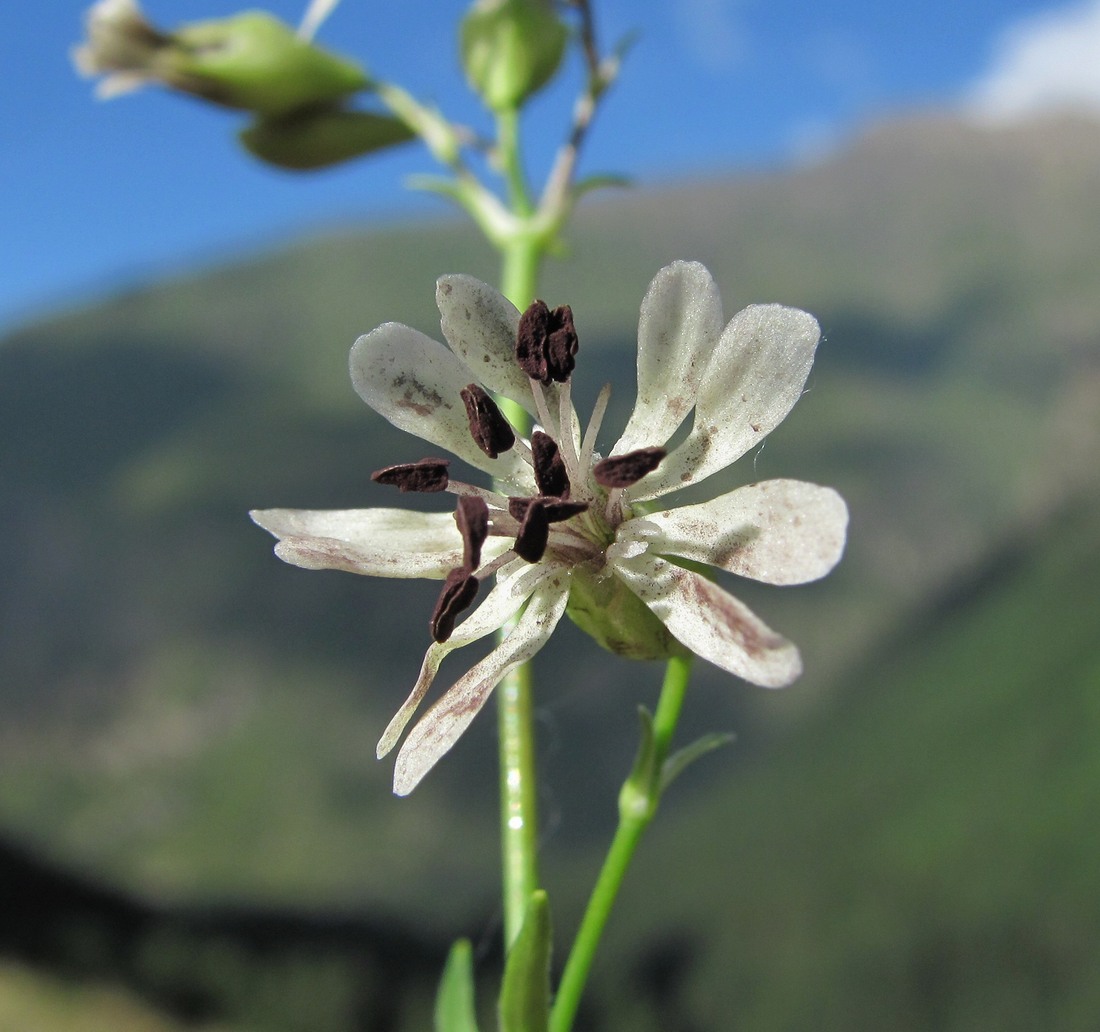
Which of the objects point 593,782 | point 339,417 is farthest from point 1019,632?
point 339,417

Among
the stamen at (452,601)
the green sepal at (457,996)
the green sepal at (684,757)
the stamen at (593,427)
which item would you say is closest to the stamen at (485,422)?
the stamen at (593,427)

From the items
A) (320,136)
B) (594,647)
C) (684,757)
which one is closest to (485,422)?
(684,757)

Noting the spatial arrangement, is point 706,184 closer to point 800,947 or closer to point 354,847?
point 354,847

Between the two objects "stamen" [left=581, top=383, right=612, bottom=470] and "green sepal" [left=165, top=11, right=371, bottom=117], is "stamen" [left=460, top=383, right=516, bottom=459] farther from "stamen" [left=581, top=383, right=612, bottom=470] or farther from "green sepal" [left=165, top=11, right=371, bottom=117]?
"green sepal" [left=165, top=11, right=371, bottom=117]

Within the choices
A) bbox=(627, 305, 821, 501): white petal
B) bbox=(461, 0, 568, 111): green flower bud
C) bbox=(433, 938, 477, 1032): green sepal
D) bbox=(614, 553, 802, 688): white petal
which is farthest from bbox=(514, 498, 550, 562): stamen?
bbox=(461, 0, 568, 111): green flower bud

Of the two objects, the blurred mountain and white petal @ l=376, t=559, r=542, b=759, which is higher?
white petal @ l=376, t=559, r=542, b=759

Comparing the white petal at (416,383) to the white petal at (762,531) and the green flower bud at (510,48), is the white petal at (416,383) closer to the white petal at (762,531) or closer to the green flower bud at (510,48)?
the white petal at (762,531)
